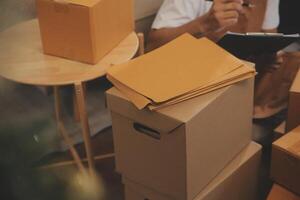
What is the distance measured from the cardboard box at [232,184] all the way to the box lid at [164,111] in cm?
27

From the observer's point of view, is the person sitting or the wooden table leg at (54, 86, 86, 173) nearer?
the person sitting

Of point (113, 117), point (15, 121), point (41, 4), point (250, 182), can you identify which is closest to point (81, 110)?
point (113, 117)

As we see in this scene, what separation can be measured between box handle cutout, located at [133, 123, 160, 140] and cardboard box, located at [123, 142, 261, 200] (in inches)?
8.3

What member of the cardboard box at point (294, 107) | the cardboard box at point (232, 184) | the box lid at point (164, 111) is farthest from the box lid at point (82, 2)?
the cardboard box at point (294, 107)

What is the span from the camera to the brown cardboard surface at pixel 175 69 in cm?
141

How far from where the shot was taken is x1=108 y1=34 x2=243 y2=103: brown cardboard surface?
4.63 feet

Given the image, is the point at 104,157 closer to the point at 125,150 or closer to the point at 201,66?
the point at 125,150

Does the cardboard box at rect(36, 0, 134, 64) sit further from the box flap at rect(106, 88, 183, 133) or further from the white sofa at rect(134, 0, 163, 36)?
the white sofa at rect(134, 0, 163, 36)

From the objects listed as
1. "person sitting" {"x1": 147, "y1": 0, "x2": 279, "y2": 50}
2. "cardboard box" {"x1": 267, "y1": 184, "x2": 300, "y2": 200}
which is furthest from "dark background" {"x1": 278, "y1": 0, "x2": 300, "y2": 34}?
"cardboard box" {"x1": 267, "y1": 184, "x2": 300, "y2": 200}

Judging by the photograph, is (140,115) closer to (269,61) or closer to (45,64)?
(45,64)

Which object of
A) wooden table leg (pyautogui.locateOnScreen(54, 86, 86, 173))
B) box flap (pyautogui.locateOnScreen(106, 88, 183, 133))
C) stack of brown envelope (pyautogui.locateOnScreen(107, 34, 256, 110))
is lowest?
wooden table leg (pyautogui.locateOnScreen(54, 86, 86, 173))

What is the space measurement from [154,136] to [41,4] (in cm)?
59

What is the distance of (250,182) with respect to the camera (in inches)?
68.6

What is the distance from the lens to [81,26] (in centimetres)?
161
